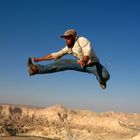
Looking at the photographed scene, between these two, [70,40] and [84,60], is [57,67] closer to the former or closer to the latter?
[70,40]

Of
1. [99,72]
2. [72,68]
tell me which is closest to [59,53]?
[72,68]

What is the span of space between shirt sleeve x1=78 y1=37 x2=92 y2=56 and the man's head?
5.2 inches

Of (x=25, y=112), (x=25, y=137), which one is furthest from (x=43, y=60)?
(x=25, y=112)

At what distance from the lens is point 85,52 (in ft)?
19.2

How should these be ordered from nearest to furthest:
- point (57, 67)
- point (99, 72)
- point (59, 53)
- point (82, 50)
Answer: point (82, 50)
point (99, 72)
point (59, 53)
point (57, 67)

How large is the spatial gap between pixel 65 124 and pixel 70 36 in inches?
4112

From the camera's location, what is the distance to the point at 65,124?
10844cm

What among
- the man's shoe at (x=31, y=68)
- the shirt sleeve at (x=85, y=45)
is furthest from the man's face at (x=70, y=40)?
the man's shoe at (x=31, y=68)

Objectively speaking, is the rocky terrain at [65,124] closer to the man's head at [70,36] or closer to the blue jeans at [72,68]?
the blue jeans at [72,68]

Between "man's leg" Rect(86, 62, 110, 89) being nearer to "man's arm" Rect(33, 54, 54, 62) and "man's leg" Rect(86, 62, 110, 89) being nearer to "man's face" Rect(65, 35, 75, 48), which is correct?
"man's face" Rect(65, 35, 75, 48)

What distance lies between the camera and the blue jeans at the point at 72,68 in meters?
6.36

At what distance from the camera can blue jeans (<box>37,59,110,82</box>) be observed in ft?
20.9

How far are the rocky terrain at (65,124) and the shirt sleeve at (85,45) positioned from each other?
71.3 meters

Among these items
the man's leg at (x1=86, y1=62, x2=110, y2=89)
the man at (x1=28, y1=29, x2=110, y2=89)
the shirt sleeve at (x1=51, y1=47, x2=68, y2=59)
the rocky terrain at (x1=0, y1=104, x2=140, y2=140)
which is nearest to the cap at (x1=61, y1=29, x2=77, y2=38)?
the man at (x1=28, y1=29, x2=110, y2=89)
